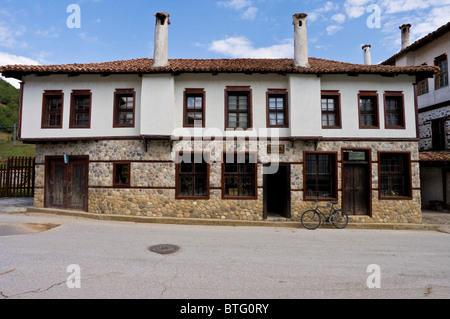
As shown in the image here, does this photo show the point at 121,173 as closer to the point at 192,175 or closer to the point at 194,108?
the point at 192,175

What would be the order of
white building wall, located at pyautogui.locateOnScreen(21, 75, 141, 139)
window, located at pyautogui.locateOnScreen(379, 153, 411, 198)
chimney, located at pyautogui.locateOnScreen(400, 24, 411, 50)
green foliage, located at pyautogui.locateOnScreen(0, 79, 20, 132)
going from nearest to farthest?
window, located at pyautogui.locateOnScreen(379, 153, 411, 198) < white building wall, located at pyautogui.locateOnScreen(21, 75, 141, 139) < chimney, located at pyautogui.locateOnScreen(400, 24, 411, 50) < green foliage, located at pyautogui.locateOnScreen(0, 79, 20, 132)

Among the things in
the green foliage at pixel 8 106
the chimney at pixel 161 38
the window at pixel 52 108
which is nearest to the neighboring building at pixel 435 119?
the chimney at pixel 161 38

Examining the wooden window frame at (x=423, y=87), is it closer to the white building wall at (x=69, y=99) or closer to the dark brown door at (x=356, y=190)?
the dark brown door at (x=356, y=190)

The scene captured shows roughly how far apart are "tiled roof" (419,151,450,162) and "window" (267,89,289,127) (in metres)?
8.41

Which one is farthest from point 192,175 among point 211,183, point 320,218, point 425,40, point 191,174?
point 425,40

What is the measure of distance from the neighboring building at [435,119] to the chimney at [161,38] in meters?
13.9

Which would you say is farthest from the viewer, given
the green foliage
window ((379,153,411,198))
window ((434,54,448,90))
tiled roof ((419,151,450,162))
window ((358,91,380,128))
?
the green foliage

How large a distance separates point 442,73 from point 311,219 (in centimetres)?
1278

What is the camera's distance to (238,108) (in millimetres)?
11383

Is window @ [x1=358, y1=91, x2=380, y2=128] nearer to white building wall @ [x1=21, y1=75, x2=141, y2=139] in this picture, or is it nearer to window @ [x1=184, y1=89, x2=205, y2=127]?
window @ [x1=184, y1=89, x2=205, y2=127]

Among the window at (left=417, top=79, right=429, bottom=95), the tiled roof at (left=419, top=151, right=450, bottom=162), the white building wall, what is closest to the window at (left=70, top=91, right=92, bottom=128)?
the white building wall

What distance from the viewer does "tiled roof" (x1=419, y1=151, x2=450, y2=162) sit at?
13.0 meters
